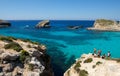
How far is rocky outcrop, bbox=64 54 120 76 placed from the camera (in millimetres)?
28808

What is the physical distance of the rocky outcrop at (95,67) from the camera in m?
28.8

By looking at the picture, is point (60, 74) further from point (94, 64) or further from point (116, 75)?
point (116, 75)

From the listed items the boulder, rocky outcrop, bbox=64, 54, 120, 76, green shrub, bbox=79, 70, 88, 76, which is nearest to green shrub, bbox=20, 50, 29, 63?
the boulder

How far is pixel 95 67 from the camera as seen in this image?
31094 mm

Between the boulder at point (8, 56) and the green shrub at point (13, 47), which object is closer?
the boulder at point (8, 56)

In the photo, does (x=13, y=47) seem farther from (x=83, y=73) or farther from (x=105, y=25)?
(x=105, y=25)

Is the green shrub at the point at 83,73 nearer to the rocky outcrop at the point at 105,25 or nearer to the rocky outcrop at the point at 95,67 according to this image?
the rocky outcrop at the point at 95,67

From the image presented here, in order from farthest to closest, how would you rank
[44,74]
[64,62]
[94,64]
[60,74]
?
1. [64,62]
2. [60,74]
3. [94,64]
4. [44,74]

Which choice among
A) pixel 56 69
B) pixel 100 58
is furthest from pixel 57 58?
pixel 100 58

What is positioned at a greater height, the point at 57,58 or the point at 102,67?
the point at 102,67

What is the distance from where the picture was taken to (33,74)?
27578 mm

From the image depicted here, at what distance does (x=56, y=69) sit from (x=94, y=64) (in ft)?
37.2

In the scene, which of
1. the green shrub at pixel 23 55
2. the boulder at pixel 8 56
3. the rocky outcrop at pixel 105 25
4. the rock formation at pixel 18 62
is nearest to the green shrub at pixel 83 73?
the rock formation at pixel 18 62

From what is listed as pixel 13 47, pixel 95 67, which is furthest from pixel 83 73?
pixel 13 47
